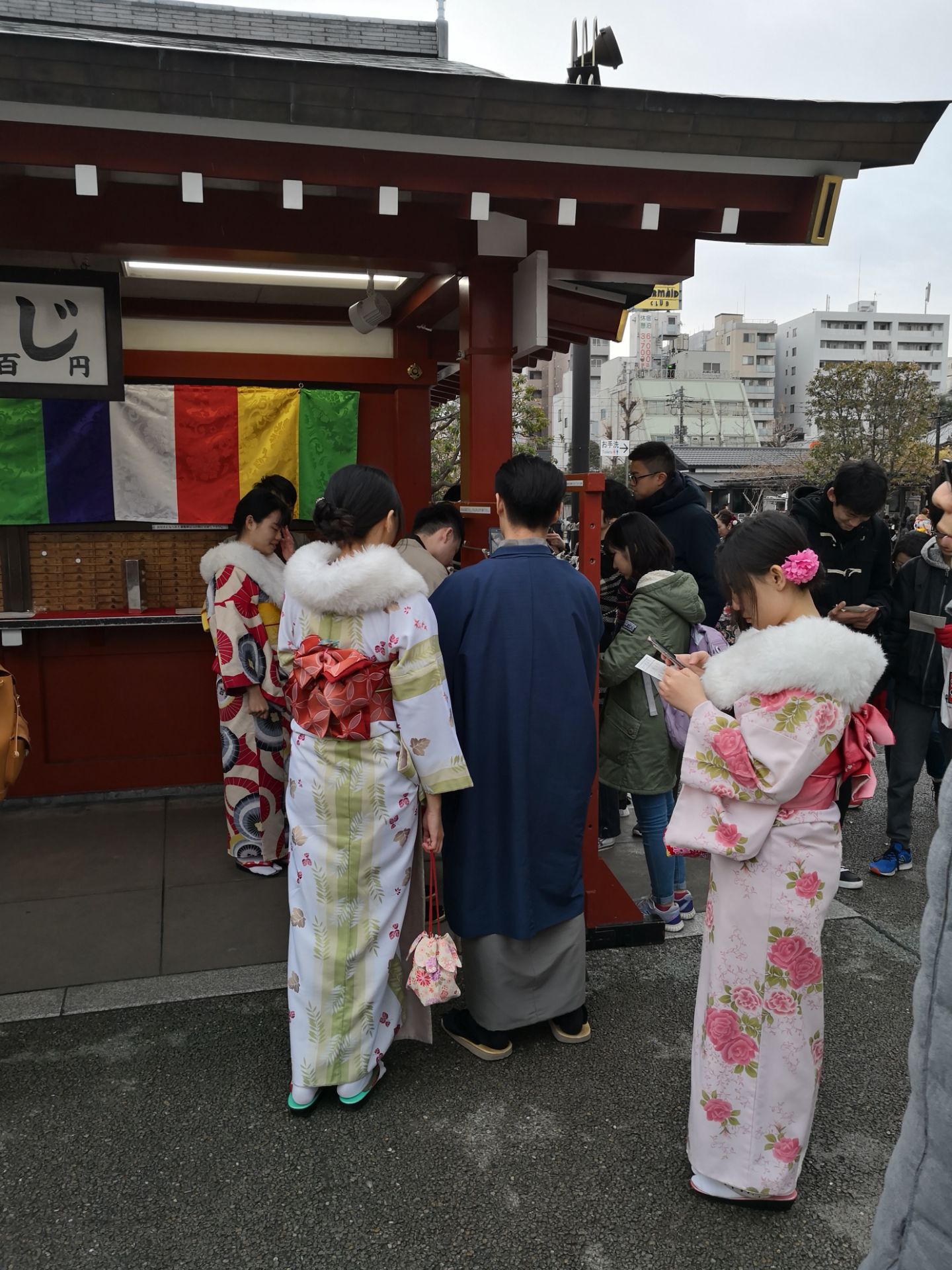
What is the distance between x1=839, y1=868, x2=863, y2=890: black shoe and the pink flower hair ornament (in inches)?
107

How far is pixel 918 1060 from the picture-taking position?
3.09 ft

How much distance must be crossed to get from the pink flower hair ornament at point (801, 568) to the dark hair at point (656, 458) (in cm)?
240

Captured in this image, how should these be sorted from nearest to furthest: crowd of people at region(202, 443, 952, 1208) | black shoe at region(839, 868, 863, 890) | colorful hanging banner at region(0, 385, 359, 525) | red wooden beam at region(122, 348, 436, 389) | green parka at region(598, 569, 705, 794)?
crowd of people at region(202, 443, 952, 1208), green parka at region(598, 569, 705, 794), black shoe at region(839, 868, 863, 890), colorful hanging banner at region(0, 385, 359, 525), red wooden beam at region(122, 348, 436, 389)

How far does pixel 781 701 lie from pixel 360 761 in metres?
1.27

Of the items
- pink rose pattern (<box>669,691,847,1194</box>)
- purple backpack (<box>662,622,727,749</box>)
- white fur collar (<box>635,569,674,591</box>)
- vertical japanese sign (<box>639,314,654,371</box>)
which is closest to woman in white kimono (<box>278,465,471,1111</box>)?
pink rose pattern (<box>669,691,847,1194</box>)

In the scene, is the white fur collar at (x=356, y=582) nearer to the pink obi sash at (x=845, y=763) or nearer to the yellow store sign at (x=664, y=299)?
the pink obi sash at (x=845, y=763)

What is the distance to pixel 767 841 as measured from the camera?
92.2 inches

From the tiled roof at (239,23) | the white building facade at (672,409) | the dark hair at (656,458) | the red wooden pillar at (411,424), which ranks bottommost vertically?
the dark hair at (656,458)

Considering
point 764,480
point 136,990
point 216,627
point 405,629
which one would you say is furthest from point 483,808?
point 764,480

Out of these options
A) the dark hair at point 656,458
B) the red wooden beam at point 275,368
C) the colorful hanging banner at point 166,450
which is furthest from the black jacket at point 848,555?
the colorful hanging banner at point 166,450

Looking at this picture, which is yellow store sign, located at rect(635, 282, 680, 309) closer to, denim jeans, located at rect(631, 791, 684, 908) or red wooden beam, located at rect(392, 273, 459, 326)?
red wooden beam, located at rect(392, 273, 459, 326)

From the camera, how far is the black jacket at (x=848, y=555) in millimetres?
4555

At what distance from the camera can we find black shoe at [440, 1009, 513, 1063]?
3113 millimetres

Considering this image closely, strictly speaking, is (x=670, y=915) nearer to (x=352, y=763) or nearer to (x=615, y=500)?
(x=352, y=763)
